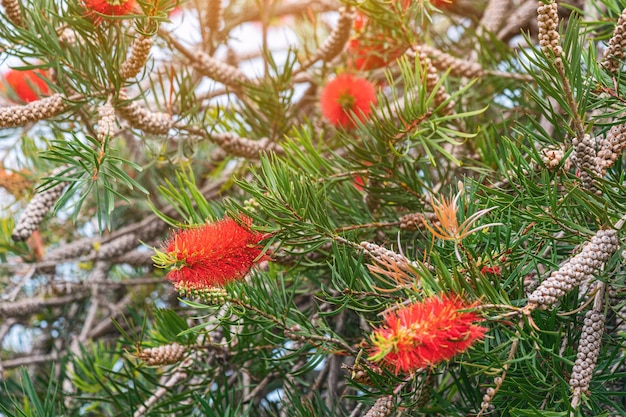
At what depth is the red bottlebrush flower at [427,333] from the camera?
38 cm

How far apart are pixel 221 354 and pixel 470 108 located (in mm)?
418

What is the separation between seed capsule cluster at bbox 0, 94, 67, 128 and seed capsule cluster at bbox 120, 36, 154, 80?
6 centimetres

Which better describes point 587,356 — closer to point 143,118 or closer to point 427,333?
point 427,333

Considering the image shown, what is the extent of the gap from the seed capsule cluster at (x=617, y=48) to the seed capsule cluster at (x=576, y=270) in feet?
0.46

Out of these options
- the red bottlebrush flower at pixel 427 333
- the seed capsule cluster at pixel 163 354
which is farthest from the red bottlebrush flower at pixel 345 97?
the red bottlebrush flower at pixel 427 333

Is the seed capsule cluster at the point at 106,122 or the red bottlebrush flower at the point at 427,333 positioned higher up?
the seed capsule cluster at the point at 106,122

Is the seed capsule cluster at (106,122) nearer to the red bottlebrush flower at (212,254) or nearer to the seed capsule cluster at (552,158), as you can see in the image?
the red bottlebrush flower at (212,254)

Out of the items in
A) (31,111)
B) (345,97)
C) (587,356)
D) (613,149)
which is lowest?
(587,356)

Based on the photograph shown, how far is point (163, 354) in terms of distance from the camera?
660mm

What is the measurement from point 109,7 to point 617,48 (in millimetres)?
405

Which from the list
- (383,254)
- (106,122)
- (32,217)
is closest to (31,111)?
(106,122)

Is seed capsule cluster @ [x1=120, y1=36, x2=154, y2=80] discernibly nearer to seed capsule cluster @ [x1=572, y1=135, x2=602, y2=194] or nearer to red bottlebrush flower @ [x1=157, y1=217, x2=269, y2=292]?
red bottlebrush flower @ [x1=157, y1=217, x2=269, y2=292]

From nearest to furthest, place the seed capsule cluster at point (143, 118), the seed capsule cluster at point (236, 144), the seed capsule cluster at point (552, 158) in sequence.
→ the seed capsule cluster at point (552, 158)
the seed capsule cluster at point (143, 118)
the seed capsule cluster at point (236, 144)

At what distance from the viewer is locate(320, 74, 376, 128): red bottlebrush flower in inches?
31.6
